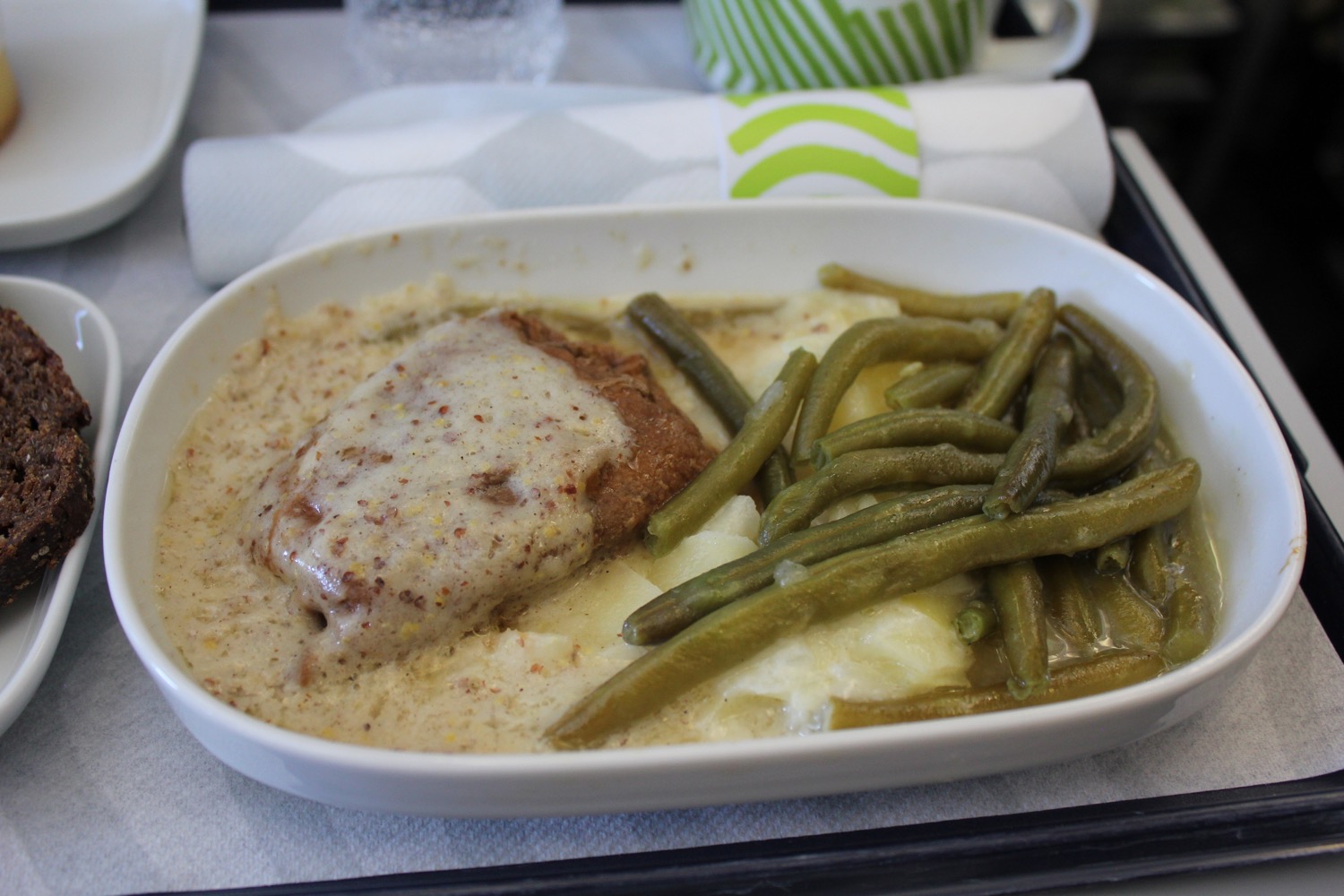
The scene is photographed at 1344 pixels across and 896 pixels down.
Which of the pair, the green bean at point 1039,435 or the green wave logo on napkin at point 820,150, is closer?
the green bean at point 1039,435

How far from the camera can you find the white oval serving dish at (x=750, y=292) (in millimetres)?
1412

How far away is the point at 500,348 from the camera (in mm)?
2045

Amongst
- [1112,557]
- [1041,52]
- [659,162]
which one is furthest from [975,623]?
[1041,52]

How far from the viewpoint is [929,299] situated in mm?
2348

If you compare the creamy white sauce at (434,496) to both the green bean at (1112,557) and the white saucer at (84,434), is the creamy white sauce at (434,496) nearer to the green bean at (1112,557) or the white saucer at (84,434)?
the white saucer at (84,434)

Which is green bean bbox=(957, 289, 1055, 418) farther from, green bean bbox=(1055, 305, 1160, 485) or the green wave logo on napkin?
the green wave logo on napkin

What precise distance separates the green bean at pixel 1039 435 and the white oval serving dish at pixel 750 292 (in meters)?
0.19

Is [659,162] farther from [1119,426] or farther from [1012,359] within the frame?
[1119,426]

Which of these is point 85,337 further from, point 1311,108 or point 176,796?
point 1311,108

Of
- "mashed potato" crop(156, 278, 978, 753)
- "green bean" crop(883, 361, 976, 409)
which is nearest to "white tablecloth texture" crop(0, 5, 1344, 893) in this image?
"mashed potato" crop(156, 278, 978, 753)

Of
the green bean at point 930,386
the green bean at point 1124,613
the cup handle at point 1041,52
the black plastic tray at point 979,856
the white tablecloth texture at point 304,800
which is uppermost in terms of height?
the cup handle at point 1041,52

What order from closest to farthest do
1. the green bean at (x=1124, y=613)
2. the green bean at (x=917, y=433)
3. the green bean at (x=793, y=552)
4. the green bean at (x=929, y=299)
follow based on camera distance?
the green bean at (x=793, y=552) < the green bean at (x=1124, y=613) < the green bean at (x=917, y=433) < the green bean at (x=929, y=299)

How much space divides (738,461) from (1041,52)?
1959mm

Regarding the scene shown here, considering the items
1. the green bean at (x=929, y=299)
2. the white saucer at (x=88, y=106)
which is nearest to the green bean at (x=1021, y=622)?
the green bean at (x=929, y=299)
